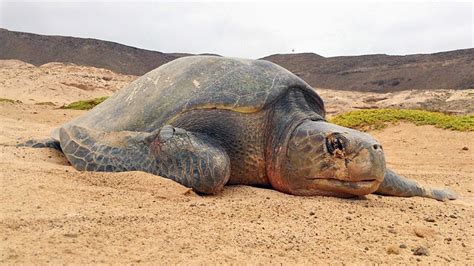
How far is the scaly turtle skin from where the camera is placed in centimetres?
341

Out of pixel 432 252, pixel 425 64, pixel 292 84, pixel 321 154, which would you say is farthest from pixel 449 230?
pixel 425 64

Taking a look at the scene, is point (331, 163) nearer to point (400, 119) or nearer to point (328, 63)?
point (400, 119)

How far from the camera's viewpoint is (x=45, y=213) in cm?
217

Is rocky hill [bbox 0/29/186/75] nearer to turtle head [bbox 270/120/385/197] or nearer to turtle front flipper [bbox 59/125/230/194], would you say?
turtle front flipper [bbox 59/125/230/194]

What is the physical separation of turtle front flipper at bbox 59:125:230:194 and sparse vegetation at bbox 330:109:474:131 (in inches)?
269

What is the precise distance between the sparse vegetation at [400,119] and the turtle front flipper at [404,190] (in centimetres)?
513

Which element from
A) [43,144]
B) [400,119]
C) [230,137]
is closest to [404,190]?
[230,137]

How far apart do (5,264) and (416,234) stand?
2113mm

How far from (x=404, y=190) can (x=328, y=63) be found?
44617 mm

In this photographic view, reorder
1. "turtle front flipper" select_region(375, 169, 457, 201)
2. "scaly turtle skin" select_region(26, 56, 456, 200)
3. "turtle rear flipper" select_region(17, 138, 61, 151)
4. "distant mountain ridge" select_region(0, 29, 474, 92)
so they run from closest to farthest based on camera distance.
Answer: "scaly turtle skin" select_region(26, 56, 456, 200)
"turtle front flipper" select_region(375, 169, 457, 201)
"turtle rear flipper" select_region(17, 138, 61, 151)
"distant mountain ridge" select_region(0, 29, 474, 92)

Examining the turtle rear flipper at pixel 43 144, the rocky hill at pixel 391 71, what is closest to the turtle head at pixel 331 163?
the turtle rear flipper at pixel 43 144

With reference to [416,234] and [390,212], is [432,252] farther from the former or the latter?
[390,212]

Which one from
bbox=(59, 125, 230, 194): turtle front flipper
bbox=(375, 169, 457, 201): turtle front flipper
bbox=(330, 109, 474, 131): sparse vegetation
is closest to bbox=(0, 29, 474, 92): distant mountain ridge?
bbox=(330, 109, 474, 131): sparse vegetation

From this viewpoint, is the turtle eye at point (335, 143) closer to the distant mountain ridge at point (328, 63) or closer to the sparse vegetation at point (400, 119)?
the sparse vegetation at point (400, 119)
